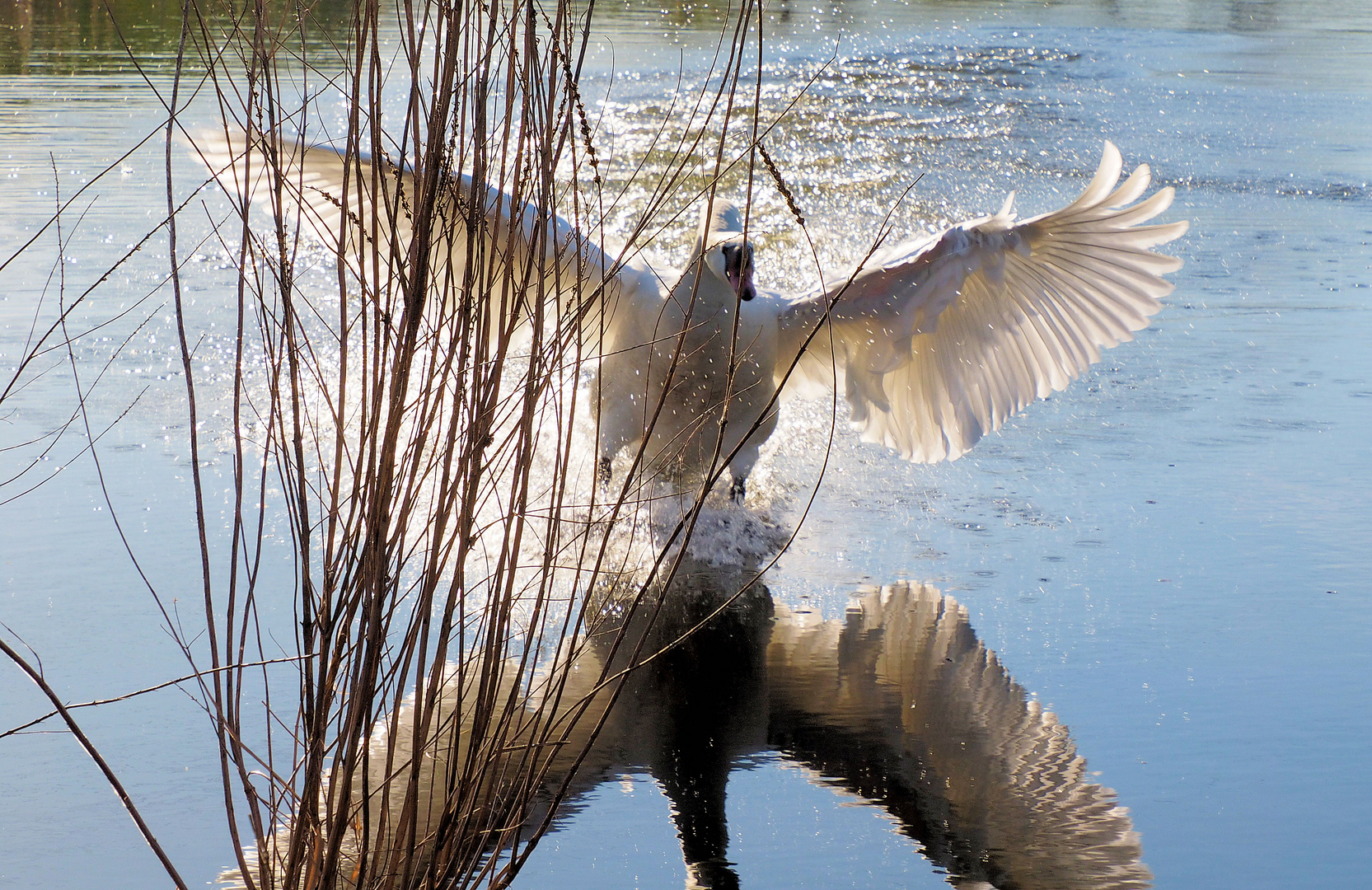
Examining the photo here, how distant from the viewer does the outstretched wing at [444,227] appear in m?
1.78

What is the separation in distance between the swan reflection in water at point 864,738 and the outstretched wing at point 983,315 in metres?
1.04

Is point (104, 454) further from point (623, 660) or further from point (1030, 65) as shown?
point (1030, 65)

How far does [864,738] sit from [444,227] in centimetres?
186

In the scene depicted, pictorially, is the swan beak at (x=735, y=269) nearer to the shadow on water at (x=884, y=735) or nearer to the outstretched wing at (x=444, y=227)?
the outstretched wing at (x=444, y=227)

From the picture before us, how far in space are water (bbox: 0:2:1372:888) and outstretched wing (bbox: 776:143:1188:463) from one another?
29 cm

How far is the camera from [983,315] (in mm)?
5020

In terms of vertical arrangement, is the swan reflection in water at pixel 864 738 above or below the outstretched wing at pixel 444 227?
below

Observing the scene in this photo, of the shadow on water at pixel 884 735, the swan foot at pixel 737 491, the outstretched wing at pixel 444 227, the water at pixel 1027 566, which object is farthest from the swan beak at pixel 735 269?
the shadow on water at pixel 884 735

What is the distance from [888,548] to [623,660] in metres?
1.17

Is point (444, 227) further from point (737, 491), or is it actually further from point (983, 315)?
point (983, 315)

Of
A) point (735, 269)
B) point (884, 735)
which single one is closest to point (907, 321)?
point (735, 269)

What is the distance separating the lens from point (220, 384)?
576cm

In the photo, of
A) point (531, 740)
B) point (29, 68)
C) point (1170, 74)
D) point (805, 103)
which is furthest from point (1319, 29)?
point (531, 740)

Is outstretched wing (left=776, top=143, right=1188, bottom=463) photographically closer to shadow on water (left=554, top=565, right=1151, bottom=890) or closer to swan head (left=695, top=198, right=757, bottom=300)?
swan head (left=695, top=198, right=757, bottom=300)
